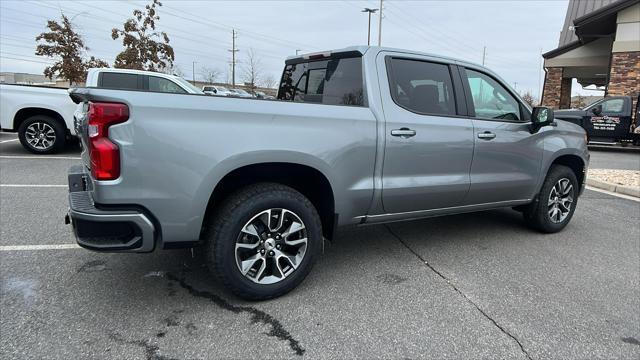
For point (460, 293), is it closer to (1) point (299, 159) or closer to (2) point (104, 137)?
(1) point (299, 159)

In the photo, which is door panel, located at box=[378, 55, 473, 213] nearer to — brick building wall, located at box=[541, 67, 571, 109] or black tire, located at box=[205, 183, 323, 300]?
black tire, located at box=[205, 183, 323, 300]

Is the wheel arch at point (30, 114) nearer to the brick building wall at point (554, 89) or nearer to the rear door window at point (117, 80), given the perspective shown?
the rear door window at point (117, 80)

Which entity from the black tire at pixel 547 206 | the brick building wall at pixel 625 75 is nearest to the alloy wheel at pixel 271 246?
the black tire at pixel 547 206

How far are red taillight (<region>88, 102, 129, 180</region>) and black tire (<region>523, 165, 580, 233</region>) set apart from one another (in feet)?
13.9

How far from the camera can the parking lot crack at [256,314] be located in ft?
8.61

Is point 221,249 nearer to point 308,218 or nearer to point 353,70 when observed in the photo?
point 308,218

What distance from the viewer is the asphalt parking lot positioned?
2.58 meters

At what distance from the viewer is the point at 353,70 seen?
3670mm

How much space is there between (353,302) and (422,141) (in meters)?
1.42

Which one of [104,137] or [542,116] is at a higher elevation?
[542,116]

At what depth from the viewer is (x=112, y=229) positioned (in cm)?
259

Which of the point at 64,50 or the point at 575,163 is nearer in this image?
the point at 575,163

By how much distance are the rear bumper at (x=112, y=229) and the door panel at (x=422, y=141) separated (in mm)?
1801

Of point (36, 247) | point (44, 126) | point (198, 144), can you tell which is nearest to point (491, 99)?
point (198, 144)
